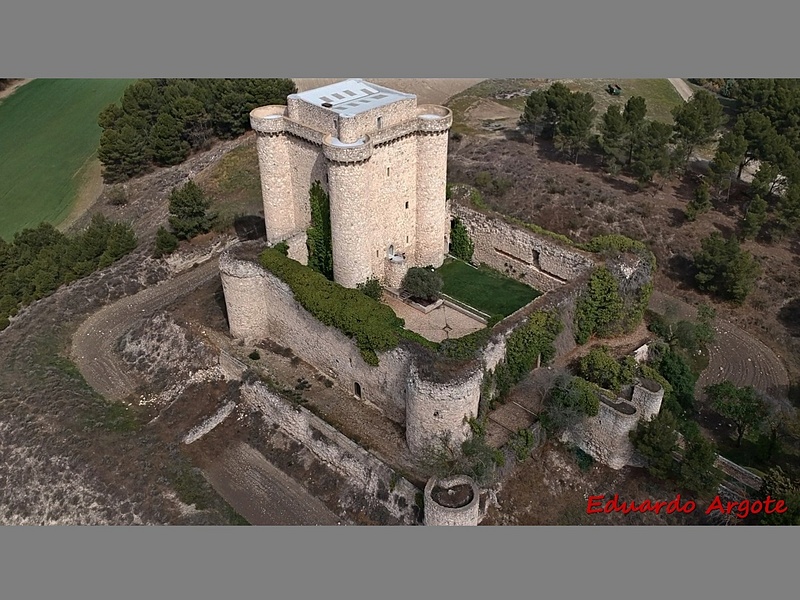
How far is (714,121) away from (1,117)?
69.9m

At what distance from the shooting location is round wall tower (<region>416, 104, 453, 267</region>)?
35.3 meters

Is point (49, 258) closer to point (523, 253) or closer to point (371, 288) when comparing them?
point (371, 288)

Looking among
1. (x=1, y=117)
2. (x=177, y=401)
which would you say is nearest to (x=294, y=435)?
(x=177, y=401)

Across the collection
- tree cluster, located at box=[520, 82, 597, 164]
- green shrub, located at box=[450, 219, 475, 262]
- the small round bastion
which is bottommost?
the small round bastion

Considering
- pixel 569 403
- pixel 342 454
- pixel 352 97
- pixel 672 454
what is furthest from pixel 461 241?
pixel 672 454

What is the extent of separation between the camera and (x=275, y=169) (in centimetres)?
3638

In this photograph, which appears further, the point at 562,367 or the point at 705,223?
the point at 705,223

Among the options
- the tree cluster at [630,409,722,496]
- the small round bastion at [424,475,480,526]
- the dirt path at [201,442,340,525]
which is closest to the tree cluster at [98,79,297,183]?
the dirt path at [201,442,340,525]

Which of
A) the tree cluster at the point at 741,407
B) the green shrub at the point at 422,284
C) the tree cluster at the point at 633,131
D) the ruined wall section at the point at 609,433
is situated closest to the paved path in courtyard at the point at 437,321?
the green shrub at the point at 422,284

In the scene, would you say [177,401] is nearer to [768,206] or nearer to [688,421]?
[688,421]

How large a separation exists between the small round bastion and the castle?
2.26m

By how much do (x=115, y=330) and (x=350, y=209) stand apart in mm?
17372

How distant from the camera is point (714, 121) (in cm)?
5062

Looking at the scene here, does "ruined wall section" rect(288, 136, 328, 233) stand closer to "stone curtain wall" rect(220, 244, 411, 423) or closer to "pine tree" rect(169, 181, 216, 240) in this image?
"stone curtain wall" rect(220, 244, 411, 423)
